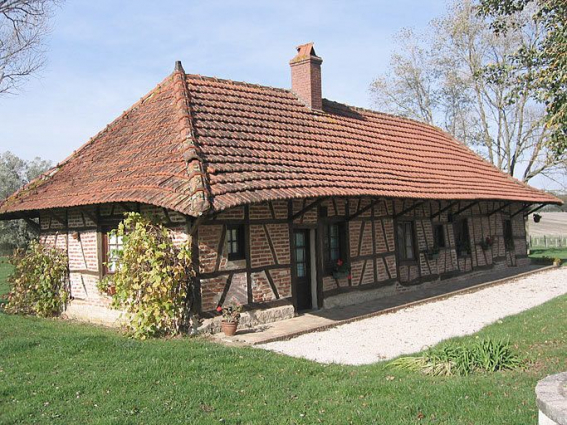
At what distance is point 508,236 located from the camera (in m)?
21.0

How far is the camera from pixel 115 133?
13.3m

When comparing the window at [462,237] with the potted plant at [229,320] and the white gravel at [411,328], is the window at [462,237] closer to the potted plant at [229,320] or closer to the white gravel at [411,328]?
the white gravel at [411,328]

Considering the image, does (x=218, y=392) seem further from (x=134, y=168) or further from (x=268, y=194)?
(x=134, y=168)

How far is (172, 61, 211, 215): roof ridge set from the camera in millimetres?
8594

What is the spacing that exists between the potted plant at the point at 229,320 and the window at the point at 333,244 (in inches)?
132

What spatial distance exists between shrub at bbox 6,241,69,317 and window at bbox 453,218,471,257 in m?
11.7

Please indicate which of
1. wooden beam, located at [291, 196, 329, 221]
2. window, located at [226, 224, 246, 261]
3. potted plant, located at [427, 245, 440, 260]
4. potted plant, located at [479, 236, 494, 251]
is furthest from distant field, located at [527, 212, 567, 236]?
window, located at [226, 224, 246, 261]

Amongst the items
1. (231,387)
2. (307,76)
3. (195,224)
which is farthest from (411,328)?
(307,76)

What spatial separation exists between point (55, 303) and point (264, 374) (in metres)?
7.66

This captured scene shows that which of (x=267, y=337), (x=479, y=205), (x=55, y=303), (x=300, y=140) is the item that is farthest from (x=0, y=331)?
(x=479, y=205)

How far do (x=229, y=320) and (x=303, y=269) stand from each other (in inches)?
118

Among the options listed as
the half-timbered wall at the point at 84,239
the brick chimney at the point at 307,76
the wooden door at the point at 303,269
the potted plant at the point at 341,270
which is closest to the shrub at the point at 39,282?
the half-timbered wall at the point at 84,239

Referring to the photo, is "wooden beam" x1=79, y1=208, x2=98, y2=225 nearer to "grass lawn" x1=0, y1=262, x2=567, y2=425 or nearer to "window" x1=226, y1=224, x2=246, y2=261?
"window" x1=226, y1=224, x2=246, y2=261

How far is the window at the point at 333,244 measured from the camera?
41.4 feet
